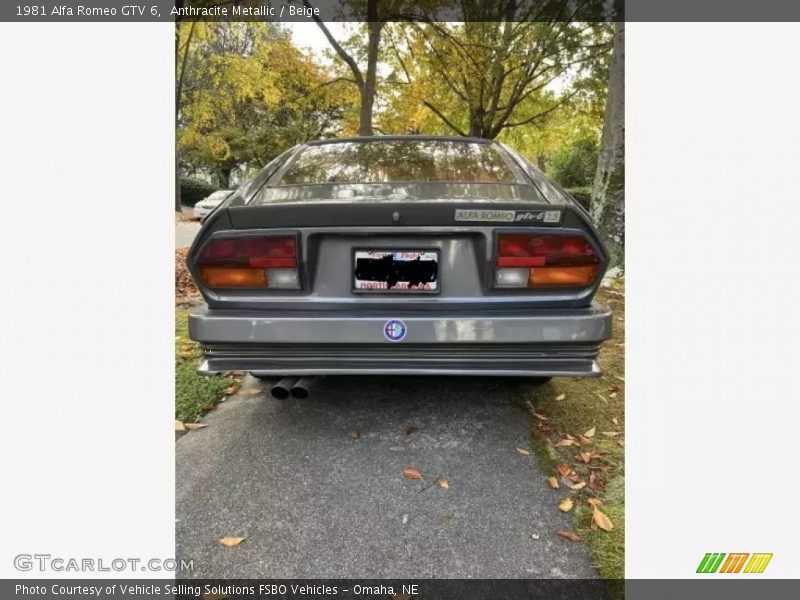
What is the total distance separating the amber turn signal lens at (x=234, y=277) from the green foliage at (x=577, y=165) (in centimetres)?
2389

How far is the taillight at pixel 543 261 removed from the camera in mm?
1991

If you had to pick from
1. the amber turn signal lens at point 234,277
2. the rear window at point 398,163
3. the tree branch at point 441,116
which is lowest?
the amber turn signal lens at point 234,277

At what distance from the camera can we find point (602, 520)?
1867 mm

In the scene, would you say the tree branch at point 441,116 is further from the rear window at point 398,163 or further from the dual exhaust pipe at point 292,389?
the dual exhaust pipe at point 292,389

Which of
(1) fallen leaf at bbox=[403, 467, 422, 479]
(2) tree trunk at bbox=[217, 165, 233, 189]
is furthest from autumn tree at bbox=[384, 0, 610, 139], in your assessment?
(2) tree trunk at bbox=[217, 165, 233, 189]

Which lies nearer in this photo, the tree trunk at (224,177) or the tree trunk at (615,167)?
the tree trunk at (615,167)

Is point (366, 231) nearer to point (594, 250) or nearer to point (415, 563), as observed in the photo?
point (594, 250)

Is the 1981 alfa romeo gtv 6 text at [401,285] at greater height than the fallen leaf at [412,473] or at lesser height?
greater

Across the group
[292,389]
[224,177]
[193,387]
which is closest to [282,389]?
[292,389]

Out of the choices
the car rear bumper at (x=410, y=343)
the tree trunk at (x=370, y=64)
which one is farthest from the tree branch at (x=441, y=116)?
the car rear bumper at (x=410, y=343)

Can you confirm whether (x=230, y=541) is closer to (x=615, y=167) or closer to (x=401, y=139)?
(x=401, y=139)

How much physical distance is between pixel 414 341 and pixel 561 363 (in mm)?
662

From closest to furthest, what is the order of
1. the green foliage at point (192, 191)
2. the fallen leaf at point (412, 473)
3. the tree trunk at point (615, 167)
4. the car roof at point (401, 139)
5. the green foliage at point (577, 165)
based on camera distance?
1. the fallen leaf at point (412, 473)
2. the car roof at point (401, 139)
3. the tree trunk at point (615, 167)
4. the green foliage at point (577, 165)
5. the green foliage at point (192, 191)
